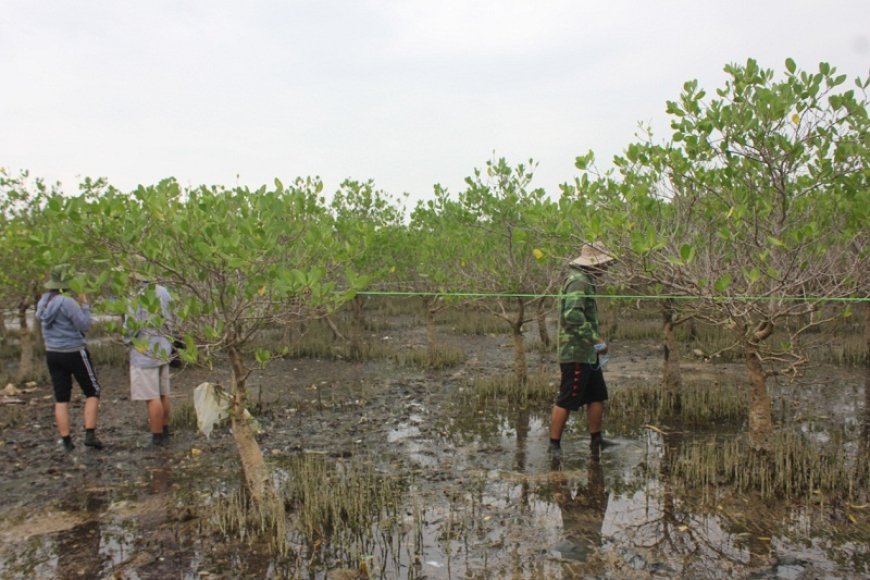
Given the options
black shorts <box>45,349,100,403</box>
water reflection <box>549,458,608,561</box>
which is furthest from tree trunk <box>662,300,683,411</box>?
black shorts <box>45,349,100,403</box>

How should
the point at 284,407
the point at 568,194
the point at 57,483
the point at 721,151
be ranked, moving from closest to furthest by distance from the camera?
the point at 721,151
the point at 57,483
the point at 568,194
the point at 284,407

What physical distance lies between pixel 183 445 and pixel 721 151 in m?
4.55

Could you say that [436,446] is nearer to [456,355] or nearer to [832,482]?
[832,482]

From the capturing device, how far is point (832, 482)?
3.70 metres

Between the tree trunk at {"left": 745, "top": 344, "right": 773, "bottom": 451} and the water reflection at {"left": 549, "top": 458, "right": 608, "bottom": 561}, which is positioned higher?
the tree trunk at {"left": 745, "top": 344, "right": 773, "bottom": 451}

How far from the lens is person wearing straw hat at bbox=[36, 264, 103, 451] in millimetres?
4660

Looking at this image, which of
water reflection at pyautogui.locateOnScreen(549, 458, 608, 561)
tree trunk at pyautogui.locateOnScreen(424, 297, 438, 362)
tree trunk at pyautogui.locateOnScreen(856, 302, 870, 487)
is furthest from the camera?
tree trunk at pyautogui.locateOnScreen(424, 297, 438, 362)

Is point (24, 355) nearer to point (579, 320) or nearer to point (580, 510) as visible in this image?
point (579, 320)

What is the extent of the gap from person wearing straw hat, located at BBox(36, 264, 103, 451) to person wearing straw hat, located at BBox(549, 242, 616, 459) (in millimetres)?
3578

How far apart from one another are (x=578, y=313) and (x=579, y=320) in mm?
51

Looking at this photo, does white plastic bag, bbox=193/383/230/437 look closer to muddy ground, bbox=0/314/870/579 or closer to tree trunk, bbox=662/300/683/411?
muddy ground, bbox=0/314/870/579

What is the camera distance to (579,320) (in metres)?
4.41

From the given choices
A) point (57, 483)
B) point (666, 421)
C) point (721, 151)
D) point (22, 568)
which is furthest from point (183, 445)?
point (721, 151)

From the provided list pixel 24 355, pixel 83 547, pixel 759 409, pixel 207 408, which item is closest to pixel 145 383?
pixel 207 408
